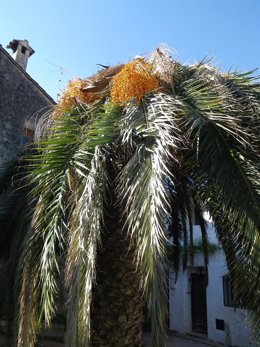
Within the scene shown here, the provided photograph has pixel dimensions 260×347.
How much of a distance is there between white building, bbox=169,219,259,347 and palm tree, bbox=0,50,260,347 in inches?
299

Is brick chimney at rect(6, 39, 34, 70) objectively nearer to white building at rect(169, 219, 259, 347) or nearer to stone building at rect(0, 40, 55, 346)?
stone building at rect(0, 40, 55, 346)

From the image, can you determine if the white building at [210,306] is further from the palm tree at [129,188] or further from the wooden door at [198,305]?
the palm tree at [129,188]

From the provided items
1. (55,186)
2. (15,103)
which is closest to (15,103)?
(15,103)

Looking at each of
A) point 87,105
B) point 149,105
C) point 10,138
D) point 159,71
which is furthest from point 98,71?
point 10,138

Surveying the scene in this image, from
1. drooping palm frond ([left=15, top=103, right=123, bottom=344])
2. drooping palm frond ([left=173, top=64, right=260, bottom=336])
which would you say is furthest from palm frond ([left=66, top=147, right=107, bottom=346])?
drooping palm frond ([left=173, top=64, right=260, bottom=336])

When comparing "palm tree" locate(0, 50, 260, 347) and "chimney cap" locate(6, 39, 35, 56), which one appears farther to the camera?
"chimney cap" locate(6, 39, 35, 56)

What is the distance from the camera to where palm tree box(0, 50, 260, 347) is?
343 centimetres

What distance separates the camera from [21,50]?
13.1 metres

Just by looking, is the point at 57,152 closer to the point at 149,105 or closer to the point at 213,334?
the point at 149,105

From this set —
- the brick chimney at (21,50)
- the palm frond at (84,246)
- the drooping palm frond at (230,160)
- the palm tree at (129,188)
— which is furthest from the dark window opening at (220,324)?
the palm frond at (84,246)

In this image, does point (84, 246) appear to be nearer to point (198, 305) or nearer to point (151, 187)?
point (151, 187)

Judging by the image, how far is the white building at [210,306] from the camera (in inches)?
515

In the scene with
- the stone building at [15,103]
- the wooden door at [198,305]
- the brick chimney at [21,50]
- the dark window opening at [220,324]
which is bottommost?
the dark window opening at [220,324]

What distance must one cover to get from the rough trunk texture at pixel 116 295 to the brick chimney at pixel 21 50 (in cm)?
1002
